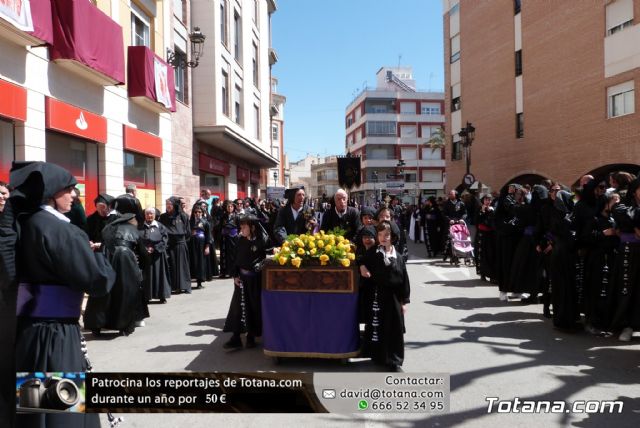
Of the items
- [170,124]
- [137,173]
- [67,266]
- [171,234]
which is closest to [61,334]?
[67,266]

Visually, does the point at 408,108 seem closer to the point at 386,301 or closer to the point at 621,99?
the point at 621,99

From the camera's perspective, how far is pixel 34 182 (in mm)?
2863

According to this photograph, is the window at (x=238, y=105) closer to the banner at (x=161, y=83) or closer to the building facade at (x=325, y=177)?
the banner at (x=161, y=83)

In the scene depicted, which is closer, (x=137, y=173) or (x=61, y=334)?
(x=61, y=334)

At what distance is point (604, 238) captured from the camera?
644 centimetres

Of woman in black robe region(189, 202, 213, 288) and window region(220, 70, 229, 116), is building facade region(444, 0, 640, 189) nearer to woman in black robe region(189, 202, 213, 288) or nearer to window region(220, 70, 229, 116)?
window region(220, 70, 229, 116)

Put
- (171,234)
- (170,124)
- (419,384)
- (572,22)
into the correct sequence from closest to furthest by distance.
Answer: (419,384), (171,234), (170,124), (572,22)

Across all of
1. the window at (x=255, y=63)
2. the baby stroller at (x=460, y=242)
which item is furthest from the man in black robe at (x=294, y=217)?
the window at (x=255, y=63)

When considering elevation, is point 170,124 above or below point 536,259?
above

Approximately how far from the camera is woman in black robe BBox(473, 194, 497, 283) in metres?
10.6

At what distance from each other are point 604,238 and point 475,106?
83.3 ft

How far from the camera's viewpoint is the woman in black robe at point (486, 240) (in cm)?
1063

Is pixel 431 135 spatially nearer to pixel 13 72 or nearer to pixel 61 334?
pixel 13 72

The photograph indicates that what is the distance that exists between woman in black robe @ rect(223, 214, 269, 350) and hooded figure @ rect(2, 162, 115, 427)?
3376 mm
